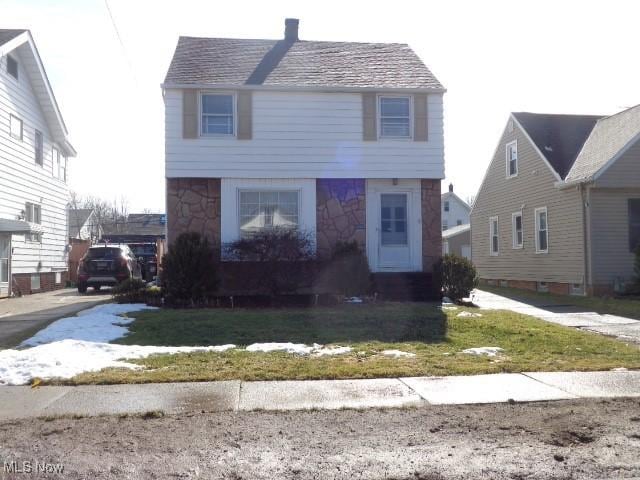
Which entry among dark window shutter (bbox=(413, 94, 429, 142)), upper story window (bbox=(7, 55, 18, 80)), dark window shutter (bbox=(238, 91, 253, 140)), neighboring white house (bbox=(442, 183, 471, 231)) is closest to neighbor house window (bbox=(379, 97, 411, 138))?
A: dark window shutter (bbox=(413, 94, 429, 142))

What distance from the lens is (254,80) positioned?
52.4ft

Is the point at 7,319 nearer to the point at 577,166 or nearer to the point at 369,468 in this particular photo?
the point at 369,468

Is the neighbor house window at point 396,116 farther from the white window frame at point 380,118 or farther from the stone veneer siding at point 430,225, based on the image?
the stone veneer siding at point 430,225

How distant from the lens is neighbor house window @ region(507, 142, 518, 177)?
937 inches

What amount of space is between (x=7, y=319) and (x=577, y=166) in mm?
17084

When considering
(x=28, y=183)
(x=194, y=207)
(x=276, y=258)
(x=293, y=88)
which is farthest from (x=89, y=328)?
(x=28, y=183)

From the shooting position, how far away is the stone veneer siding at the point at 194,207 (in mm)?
15523

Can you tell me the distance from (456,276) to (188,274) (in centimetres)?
653

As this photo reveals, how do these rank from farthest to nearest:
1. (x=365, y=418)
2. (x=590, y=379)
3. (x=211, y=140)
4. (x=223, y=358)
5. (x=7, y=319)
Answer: (x=211, y=140) < (x=7, y=319) < (x=223, y=358) < (x=590, y=379) < (x=365, y=418)

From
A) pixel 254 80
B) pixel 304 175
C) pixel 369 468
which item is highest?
pixel 254 80

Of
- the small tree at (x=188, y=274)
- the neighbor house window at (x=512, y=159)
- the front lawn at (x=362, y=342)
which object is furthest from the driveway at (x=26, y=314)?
the neighbor house window at (x=512, y=159)

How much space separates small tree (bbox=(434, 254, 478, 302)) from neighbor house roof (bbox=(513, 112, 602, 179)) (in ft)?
23.5

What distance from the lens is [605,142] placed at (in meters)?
20.0

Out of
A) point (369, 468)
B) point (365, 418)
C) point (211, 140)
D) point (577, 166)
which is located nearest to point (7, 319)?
point (211, 140)
